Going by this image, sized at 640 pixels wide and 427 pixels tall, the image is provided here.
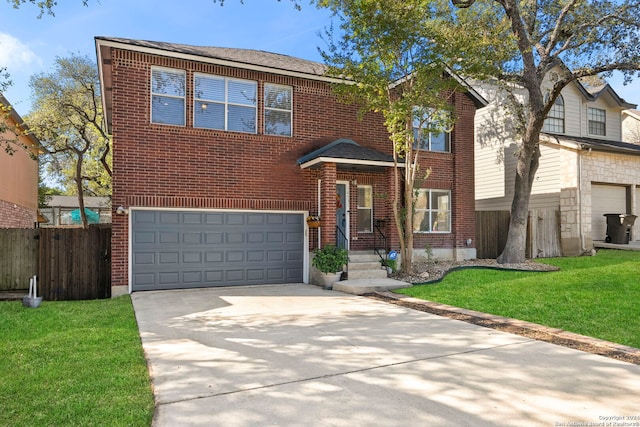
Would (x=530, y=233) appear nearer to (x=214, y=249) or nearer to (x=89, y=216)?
(x=214, y=249)

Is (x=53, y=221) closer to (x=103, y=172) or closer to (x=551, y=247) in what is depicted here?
(x=103, y=172)

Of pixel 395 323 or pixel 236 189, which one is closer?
pixel 395 323

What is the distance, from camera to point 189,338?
226 inches

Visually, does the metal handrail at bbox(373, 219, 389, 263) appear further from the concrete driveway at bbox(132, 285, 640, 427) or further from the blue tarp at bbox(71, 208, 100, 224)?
the blue tarp at bbox(71, 208, 100, 224)

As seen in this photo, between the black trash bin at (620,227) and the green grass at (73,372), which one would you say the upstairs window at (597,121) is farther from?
the green grass at (73,372)

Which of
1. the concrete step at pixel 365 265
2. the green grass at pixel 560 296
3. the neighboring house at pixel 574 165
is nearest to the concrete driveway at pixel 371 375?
the green grass at pixel 560 296

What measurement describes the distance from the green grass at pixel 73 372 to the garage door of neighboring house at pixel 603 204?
53.1 ft

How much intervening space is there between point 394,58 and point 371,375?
26.3ft

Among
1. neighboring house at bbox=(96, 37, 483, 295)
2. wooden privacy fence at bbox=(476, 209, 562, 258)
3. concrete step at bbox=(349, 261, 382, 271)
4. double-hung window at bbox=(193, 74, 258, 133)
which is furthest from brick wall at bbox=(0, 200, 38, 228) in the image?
wooden privacy fence at bbox=(476, 209, 562, 258)

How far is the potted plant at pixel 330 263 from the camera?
10.6 m

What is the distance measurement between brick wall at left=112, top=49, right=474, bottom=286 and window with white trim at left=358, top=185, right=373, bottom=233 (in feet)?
0.72

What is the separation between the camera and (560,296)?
7.89 m

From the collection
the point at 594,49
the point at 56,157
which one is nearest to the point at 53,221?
the point at 56,157

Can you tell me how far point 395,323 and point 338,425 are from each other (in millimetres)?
3579
